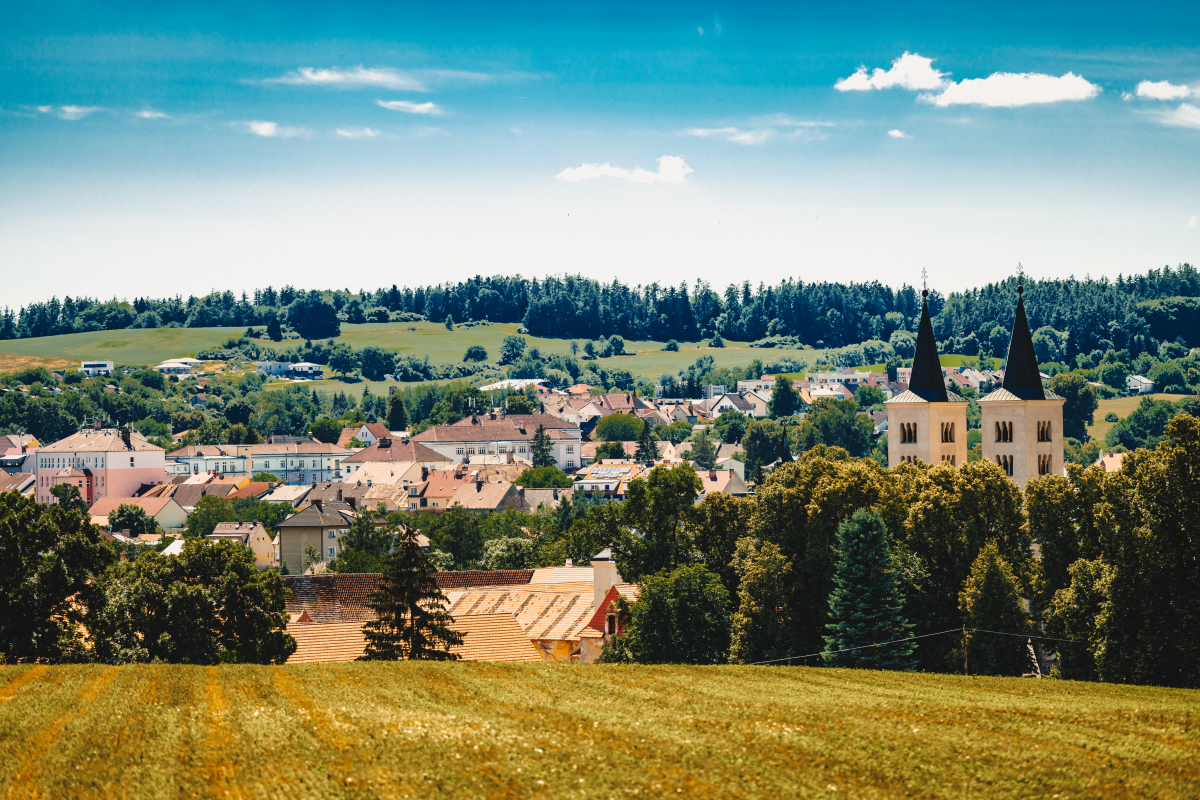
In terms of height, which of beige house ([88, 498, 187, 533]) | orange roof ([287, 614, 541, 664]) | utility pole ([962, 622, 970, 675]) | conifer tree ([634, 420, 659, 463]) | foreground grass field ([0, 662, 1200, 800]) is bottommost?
beige house ([88, 498, 187, 533])

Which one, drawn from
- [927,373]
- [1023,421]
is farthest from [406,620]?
[1023,421]

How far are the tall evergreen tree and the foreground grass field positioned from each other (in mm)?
152667

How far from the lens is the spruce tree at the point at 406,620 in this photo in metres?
41.5

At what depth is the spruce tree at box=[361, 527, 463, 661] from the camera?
1635 inches

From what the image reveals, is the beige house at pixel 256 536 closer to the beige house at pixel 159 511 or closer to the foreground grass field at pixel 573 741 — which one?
the beige house at pixel 159 511

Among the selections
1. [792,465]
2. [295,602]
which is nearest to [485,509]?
[295,602]

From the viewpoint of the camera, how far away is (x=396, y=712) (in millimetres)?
22672

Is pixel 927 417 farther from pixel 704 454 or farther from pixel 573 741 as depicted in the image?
pixel 704 454

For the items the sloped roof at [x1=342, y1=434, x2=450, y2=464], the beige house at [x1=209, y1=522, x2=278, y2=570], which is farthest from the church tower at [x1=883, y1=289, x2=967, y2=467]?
the sloped roof at [x1=342, y1=434, x2=450, y2=464]

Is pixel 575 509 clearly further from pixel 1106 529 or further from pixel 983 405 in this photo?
pixel 1106 529

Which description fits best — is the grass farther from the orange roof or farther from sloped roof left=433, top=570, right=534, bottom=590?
the orange roof

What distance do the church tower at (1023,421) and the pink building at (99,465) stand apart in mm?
126230

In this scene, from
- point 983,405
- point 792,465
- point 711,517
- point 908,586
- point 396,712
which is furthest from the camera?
point 983,405

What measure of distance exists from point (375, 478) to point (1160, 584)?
145 m
